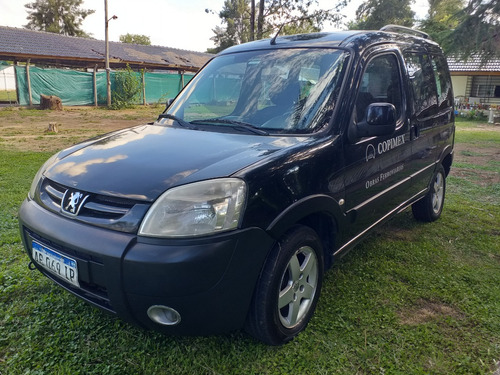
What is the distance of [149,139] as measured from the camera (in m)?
2.61

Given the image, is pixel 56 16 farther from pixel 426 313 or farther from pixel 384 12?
pixel 426 313

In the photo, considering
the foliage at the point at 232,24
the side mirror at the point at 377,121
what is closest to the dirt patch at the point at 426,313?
the side mirror at the point at 377,121

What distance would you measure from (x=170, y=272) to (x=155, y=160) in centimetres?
70

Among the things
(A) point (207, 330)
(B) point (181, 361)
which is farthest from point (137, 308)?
(B) point (181, 361)

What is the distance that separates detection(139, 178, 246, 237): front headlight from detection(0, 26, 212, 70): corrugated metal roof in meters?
20.2

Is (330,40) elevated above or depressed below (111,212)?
above

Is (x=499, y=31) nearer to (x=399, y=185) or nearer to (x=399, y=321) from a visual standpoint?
(x=399, y=185)

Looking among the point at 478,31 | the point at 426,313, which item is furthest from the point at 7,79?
the point at 426,313

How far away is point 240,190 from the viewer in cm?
193

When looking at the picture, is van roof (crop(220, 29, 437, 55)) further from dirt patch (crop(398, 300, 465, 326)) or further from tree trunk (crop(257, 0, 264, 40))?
tree trunk (crop(257, 0, 264, 40))

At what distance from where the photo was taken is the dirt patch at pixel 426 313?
8.63 ft

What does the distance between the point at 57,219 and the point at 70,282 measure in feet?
1.13

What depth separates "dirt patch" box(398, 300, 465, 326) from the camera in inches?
104

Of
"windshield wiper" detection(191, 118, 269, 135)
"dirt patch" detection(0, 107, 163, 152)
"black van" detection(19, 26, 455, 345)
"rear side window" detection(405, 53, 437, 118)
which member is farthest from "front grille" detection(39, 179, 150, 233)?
"dirt patch" detection(0, 107, 163, 152)
